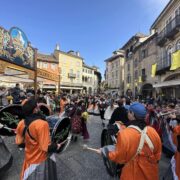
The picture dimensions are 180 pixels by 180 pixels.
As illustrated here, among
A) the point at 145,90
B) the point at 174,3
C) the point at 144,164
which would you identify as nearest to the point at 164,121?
the point at 144,164

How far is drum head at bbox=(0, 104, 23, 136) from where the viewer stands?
3617mm

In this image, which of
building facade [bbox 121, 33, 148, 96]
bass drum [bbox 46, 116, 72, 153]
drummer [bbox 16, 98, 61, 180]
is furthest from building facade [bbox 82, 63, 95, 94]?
drummer [bbox 16, 98, 61, 180]

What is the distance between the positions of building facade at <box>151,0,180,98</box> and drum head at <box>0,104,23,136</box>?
47.9 ft

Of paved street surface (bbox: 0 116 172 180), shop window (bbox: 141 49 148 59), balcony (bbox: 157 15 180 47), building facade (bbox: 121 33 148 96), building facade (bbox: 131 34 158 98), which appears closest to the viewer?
paved street surface (bbox: 0 116 172 180)

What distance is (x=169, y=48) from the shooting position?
21.0m

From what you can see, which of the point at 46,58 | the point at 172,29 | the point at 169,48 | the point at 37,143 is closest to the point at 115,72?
the point at 46,58

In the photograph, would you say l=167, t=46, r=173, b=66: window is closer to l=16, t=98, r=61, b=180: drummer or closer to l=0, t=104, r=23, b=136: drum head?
l=0, t=104, r=23, b=136: drum head

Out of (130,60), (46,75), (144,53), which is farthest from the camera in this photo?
(130,60)

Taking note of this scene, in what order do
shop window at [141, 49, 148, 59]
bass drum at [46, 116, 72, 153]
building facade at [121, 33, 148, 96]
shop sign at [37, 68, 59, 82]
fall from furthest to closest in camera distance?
building facade at [121, 33, 148, 96] < shop window at [141, 49, 148, 59] < shop sign at [37, 68, 59, 82] < bass drum at [46, 116, 72, 153]

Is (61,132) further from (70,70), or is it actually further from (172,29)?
(70,70)

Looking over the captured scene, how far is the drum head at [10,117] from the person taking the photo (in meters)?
3.62

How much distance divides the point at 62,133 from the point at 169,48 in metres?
20.3

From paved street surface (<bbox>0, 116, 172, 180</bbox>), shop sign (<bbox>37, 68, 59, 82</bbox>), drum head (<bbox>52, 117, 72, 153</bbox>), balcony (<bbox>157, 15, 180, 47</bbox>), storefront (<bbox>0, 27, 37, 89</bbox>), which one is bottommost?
paved street surface (<bbox>0, 116, 172, 180</bbox>)

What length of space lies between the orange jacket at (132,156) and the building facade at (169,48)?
15.1 meters
